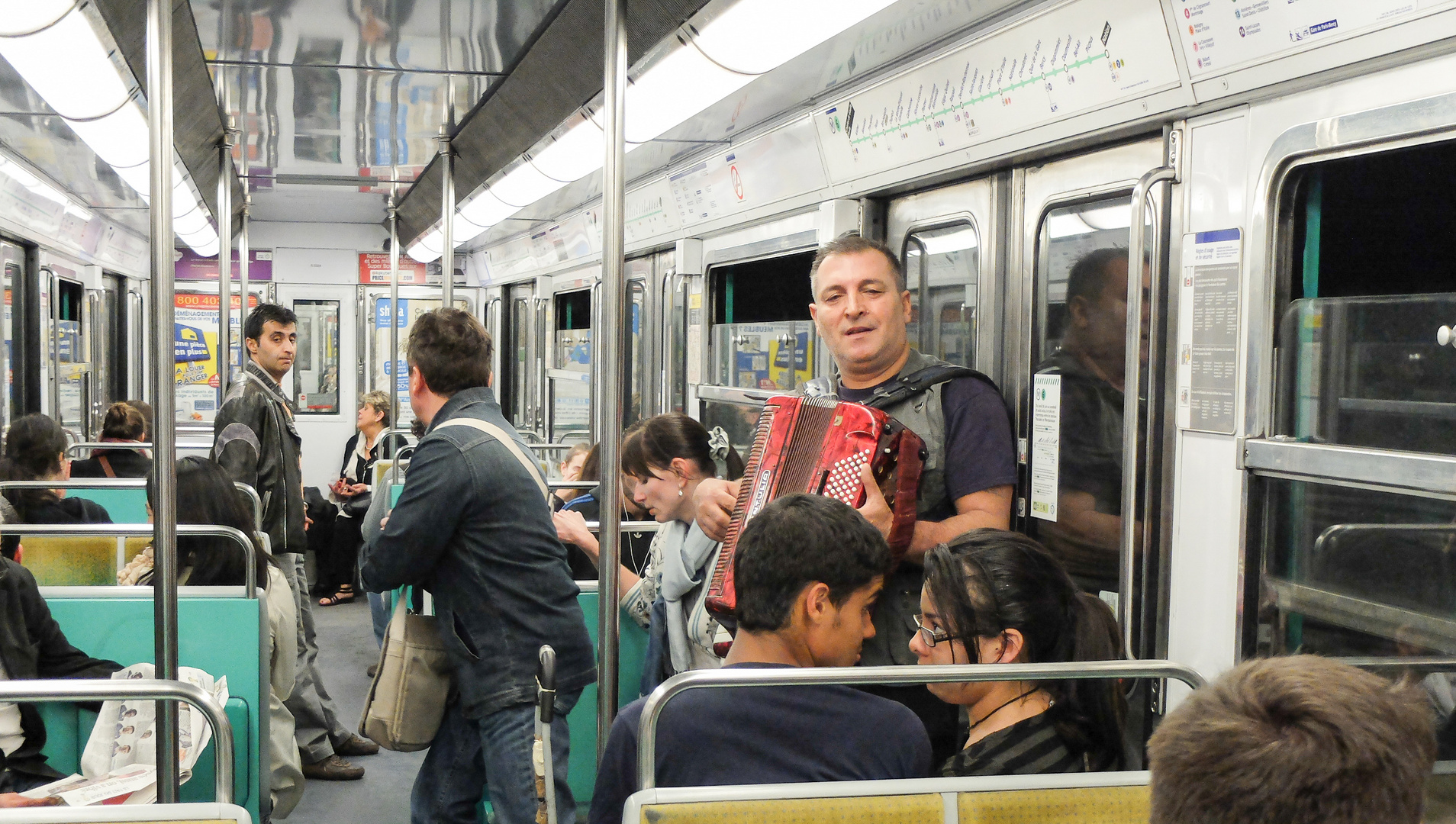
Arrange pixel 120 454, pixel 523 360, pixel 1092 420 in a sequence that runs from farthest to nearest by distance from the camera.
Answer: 1. pixel 523 360
2. pixel 120 454
3. pixel 1092 420

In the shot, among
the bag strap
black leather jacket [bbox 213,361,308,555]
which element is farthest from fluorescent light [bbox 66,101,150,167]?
the bag strap

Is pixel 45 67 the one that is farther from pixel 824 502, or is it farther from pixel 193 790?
pixel 824 502

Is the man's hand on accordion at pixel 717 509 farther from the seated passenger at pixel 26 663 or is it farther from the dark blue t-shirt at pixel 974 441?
the seated passenger at pixel 26 663

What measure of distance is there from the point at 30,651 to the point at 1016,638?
2.36 metres

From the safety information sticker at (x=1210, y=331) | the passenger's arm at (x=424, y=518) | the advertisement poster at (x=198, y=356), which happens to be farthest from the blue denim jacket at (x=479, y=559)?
the advertisement poster at (x=198, y=356)

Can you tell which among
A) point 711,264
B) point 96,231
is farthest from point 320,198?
point 711,264

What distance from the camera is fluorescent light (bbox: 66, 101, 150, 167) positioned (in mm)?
4309

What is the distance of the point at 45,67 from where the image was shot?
11.0 feet

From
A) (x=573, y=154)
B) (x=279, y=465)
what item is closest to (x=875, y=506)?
(x=279, y=465)

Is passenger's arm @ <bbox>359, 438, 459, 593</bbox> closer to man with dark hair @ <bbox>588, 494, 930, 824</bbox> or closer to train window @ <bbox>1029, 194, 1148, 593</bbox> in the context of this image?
man with dark hair @ <bbox>588, 494, 930, 824</bbox>

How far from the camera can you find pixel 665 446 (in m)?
3.23

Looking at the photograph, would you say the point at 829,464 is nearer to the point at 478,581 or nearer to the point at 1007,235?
the point at 478,581

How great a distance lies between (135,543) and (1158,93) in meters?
4.07

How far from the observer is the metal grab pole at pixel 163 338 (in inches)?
78.1
